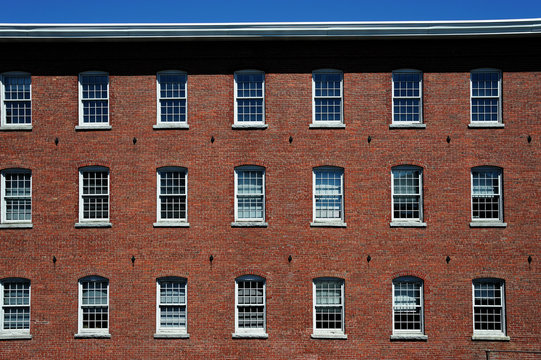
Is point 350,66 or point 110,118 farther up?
point 350,66

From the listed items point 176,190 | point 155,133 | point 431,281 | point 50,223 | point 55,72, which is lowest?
point 431,281

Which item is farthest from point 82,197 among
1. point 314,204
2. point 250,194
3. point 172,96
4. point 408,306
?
point 408,306

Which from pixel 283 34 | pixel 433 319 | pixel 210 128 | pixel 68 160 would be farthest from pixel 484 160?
pixel 68 160

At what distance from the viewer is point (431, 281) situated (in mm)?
19453

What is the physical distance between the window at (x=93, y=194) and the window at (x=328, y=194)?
310 inches

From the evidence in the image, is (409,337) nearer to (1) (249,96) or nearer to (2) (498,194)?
(2) (498,194)

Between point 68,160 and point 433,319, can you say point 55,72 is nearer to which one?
point 68,160

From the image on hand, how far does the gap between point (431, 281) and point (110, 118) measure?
1332 centimetres

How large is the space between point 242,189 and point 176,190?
2.48 metres

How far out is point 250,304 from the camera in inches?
774

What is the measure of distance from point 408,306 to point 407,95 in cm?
783

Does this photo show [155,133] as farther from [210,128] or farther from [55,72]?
[55,72]

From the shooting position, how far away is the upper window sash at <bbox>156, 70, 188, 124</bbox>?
66.5 ft

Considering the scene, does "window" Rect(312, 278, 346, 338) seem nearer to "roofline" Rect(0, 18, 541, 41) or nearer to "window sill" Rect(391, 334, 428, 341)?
"window sill" Rect(391, 334, 428, 341)
